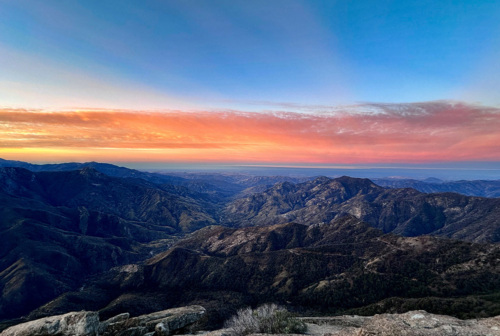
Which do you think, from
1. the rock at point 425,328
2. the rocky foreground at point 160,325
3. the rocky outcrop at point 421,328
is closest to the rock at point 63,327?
the rocky foreground at point 160,325

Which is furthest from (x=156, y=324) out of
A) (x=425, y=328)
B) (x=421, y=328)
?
(x=425, y=328)

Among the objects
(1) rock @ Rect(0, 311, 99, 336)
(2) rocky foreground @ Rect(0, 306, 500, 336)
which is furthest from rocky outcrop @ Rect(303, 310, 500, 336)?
(1) rock @ Rect(0, 311, 99, 336)

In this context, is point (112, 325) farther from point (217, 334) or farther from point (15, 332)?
point (217, 334)

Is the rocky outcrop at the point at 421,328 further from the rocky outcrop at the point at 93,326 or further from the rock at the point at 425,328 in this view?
the rocky outcrop at the point at 93,326

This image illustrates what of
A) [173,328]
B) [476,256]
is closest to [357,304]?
[476,256]

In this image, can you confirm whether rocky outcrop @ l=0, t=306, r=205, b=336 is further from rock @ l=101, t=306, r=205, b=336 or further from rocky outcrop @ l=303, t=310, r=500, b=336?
rocky outcrop @ l=303, t=310, r=500, b=336

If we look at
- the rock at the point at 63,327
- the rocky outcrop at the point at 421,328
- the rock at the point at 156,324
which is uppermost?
the rocky outcrop at the point at 421,328

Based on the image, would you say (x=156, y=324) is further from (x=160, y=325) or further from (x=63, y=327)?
(x=63, y=327)
